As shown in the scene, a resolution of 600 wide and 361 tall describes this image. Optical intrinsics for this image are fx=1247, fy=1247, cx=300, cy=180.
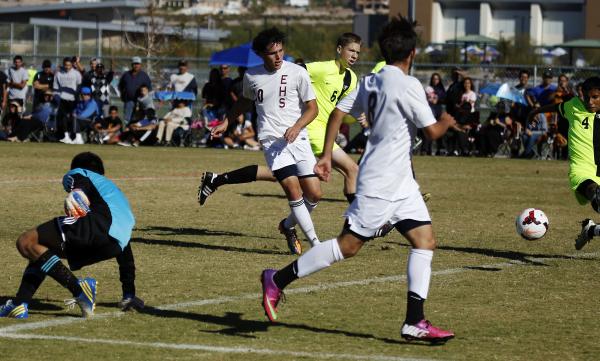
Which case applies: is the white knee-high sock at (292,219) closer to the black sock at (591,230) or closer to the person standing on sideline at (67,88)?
the black sock at (591,230)

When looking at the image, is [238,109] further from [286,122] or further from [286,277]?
[286,277]

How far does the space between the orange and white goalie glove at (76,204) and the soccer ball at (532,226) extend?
5396 mm

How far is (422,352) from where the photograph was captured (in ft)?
23.7

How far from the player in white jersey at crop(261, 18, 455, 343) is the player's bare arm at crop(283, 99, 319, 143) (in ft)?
9.26

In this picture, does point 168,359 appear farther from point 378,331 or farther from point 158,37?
point 158,37

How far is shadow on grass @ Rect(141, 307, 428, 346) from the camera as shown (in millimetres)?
7621

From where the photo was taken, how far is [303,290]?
30.5ft

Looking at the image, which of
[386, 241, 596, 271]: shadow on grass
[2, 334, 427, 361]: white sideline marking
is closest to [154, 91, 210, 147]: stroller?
[386, 241, 596, 271]: shadow on grass

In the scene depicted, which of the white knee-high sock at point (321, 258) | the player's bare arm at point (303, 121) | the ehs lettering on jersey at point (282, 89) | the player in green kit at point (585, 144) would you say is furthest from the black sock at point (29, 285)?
the player in green kit at point (585, 144)

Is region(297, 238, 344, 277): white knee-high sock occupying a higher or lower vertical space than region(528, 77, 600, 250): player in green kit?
lower

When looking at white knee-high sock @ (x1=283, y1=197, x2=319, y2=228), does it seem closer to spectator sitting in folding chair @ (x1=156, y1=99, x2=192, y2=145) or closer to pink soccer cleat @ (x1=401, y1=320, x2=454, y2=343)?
pink soccer cleat @ (x1=401, y1=320, x2=454, y2=343)

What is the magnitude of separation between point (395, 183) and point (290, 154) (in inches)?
141

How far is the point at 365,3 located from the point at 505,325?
168055mm

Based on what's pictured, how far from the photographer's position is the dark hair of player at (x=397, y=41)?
7480 mm
